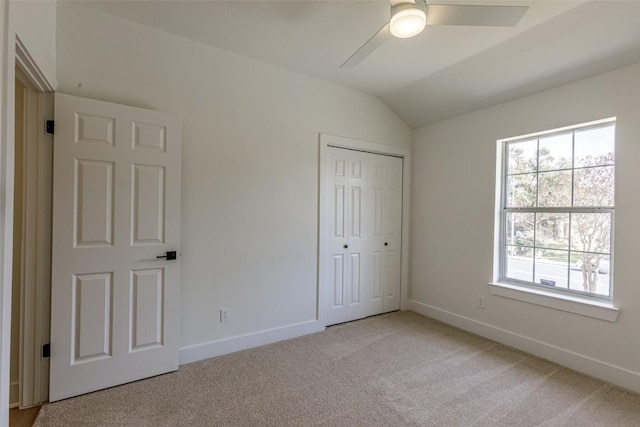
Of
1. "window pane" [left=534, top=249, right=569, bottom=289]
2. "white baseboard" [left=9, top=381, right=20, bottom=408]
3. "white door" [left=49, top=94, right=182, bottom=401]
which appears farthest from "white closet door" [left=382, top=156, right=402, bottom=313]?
"white baseboard" [left=9, top=381, right=20, bottom=408]

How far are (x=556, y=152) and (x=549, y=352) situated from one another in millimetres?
1761

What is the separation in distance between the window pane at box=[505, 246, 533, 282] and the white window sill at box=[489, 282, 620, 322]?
11cm

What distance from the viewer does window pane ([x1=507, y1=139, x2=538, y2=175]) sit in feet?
9.25

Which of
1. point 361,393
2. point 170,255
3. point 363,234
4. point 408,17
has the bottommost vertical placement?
point 361,393

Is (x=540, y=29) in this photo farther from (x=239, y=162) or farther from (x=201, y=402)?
(x=201, y=402)

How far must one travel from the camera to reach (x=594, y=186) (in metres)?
2.41

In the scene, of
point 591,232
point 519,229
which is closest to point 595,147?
point 591,232

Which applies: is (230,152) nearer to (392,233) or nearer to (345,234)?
(345,234)

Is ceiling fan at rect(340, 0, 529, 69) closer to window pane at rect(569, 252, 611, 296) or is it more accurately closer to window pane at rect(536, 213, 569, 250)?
window pane at rect(536, 213, 569, 250)

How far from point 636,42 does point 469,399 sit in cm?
265

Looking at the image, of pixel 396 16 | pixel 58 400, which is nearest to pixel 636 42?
pixel 396 16

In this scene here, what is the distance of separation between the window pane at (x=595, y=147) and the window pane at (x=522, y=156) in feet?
1.08

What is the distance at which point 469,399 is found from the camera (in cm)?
198

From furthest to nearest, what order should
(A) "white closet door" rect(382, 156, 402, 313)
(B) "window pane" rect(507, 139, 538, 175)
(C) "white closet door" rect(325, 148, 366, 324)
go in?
1. (A) "white closet door" rect(382, 156, 402, 313)
2. (C) "white closet door" rect(325, 148, 366, 324)
3. (B) "window pane" rect(507, 139, 538, 175)
